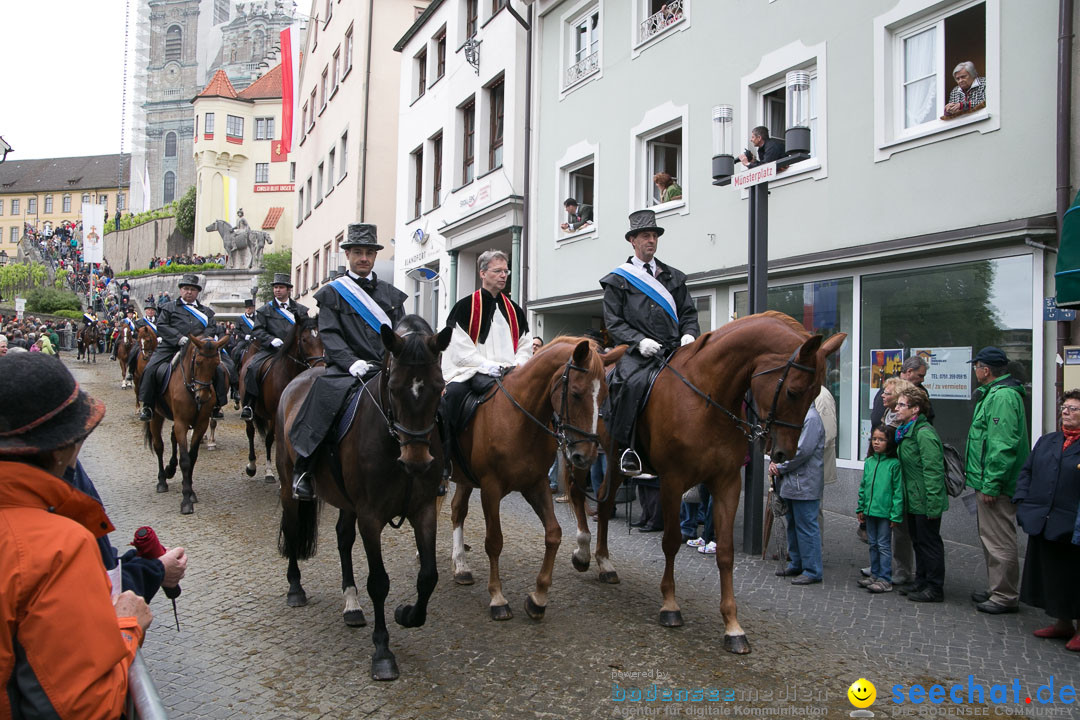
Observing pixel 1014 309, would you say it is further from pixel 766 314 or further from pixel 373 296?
pixel 373 296

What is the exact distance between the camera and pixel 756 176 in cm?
740

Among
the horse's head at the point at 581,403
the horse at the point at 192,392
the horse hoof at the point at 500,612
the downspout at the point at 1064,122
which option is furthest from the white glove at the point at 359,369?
the downspout at the point at 1064,122

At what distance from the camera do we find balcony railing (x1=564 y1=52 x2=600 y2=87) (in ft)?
47.7

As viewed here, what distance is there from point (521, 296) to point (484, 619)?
1174 centimetres

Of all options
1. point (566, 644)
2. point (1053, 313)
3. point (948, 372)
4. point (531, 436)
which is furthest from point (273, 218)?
point (566, 644)

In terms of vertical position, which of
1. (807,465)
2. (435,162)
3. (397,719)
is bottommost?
(397,719)

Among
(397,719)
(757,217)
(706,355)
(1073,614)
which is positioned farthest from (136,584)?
(757,217)

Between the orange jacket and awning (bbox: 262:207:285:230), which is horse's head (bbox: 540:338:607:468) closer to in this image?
the orange jacket

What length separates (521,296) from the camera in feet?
54.7

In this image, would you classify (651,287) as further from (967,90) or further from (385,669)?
(967,90)

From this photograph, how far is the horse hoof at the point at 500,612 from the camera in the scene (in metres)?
5.34

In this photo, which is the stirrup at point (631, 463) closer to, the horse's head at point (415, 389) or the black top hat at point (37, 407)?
the horse's head at point (415, 389)

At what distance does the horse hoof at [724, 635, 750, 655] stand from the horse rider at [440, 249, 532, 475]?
94.8 inches

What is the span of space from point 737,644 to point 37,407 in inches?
166
